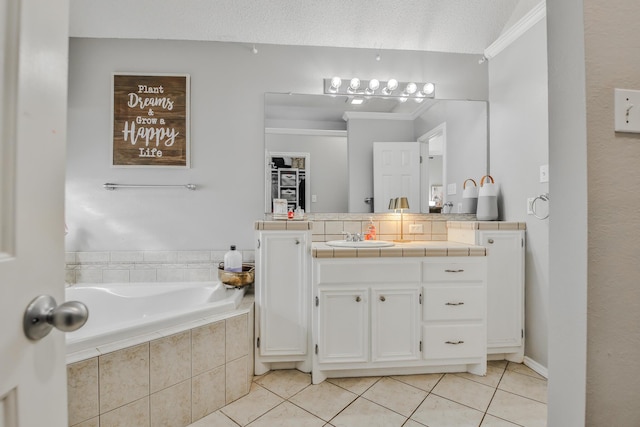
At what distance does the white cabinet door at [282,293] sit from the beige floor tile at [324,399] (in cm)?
24

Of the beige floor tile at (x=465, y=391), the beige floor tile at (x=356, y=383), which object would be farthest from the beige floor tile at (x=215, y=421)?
the beige floor tile at (x=465, y=391)

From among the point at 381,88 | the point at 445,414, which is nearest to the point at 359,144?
the point at 381,88

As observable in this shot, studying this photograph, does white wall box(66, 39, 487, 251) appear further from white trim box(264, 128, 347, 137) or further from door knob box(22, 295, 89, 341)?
door knob box(22, 295, 89, 341)

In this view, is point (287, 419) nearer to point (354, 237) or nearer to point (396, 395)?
point (396, 395)

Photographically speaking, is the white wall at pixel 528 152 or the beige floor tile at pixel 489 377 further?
the white wall at pixel 528 152

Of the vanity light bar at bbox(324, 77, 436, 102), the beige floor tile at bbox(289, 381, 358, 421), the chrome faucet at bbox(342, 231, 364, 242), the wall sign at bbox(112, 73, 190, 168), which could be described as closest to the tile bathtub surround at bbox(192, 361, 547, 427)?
the beige floor tile at bbox(289, 381, 358, 421)

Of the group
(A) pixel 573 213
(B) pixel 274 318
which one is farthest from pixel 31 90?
(B) pixel 274 318

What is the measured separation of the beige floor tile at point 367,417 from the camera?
1517 millimetres

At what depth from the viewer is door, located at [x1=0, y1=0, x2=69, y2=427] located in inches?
16.3

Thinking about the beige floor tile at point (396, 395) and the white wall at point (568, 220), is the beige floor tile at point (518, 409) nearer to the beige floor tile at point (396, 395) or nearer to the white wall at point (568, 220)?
the beige floor tile at point (396, 395)

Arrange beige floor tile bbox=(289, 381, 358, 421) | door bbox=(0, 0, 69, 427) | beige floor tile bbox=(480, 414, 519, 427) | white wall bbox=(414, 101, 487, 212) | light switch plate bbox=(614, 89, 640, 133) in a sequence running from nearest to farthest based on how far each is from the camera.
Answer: door bbox=(0, 0, 69, 427) → light switch plate bbox=(614, 89, 640, 133) → beige floor tile bbox=(480, 414, 519, 427) → beige floor tile bbox=(289, 381, 358, 421) → white wall bbox=(414, 101, 487, 212)

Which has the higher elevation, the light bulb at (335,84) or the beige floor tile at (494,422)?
the light bulb at (335,84)

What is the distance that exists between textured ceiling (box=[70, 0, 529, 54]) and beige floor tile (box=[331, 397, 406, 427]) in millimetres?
2531

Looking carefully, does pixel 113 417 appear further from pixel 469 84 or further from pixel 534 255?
pixel 469 84
